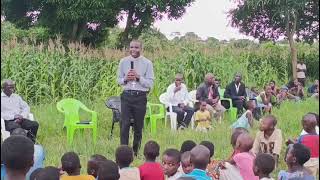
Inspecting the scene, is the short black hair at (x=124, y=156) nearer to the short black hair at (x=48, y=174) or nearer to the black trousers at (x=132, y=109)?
the short black hair at (x=48, y=174)

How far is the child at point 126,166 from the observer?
193 inches

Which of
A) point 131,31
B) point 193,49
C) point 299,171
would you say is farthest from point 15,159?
point 131,31

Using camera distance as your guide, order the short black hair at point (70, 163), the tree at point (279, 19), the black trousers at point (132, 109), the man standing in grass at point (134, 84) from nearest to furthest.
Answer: the short black hair at point (70, 163) < the man standing in grass at point (134, 84) < the black trousers at point (132, 109) < the tree at point (279, 19)

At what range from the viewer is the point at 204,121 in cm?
1031

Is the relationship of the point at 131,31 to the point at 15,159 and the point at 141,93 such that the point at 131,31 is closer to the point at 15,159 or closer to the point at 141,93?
the point at 141,93

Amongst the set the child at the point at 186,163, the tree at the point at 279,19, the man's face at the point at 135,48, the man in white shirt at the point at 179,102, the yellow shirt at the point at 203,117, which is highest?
the tree at the point at 279,19

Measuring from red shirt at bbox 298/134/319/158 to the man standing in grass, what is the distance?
206cm

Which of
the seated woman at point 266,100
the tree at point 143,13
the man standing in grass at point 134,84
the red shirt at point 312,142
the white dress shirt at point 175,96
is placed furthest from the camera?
the tree at point 143,13

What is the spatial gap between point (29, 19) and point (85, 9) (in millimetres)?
4015

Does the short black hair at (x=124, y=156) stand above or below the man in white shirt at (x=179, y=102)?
below

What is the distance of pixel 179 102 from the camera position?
1083cm

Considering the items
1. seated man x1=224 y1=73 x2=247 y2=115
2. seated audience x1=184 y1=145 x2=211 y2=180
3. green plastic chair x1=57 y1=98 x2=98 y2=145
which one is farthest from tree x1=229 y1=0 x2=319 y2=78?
seated audience x1=184 y1=145 x2=211 y2=180

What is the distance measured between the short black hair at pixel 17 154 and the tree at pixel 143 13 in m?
18.1

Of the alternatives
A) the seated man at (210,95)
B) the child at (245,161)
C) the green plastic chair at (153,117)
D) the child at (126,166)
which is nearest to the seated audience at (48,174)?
the child at (126,166)
